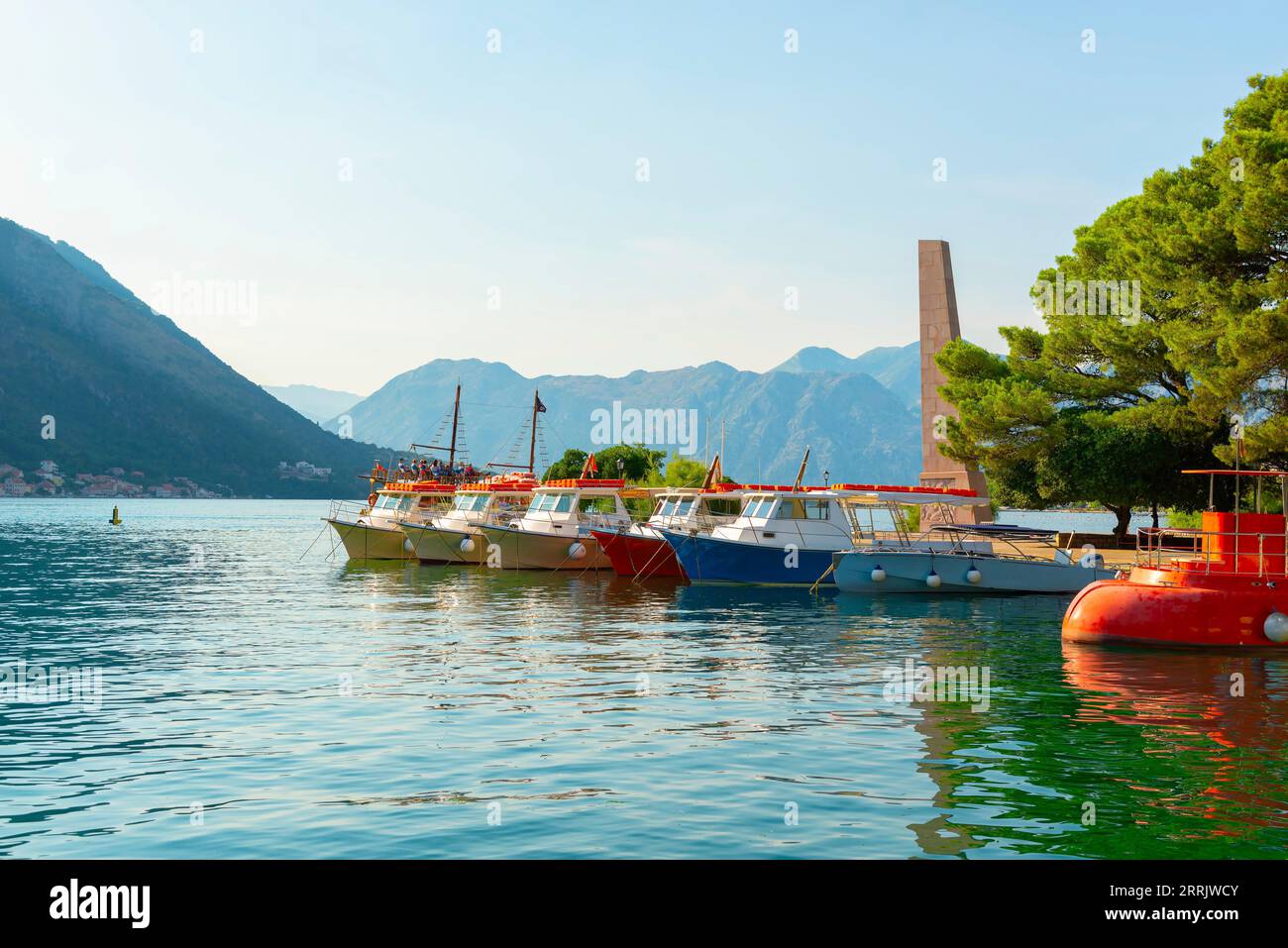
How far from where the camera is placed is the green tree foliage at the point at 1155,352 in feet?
144

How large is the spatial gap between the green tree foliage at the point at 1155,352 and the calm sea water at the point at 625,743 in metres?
16.4

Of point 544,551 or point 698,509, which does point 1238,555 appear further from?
point 544,551

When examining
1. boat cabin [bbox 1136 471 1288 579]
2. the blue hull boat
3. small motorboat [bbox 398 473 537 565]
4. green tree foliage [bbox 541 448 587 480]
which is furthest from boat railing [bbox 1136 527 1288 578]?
green tree foliage [bbox 541 448 587 480]

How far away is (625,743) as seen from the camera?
16953mm

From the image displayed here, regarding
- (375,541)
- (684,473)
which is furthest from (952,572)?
(684,473)

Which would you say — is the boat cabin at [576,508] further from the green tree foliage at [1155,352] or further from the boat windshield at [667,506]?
the green tree foliage at [1155,352]

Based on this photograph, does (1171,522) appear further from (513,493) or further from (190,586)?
(190,586)

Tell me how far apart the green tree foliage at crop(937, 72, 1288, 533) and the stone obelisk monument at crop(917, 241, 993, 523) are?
4420 millimetres

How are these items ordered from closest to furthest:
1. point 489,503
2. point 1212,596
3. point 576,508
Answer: point 1212,596
point 576,508
point 489,503

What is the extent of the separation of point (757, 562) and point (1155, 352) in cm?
2234

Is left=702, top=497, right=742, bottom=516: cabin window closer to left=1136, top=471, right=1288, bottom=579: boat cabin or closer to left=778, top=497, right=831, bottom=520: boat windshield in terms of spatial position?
left=778, top=497, right=831, bottom=520: boat windshield

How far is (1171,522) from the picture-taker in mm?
64000
